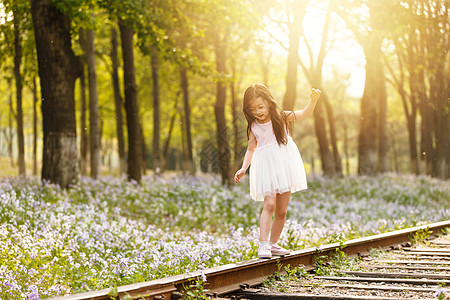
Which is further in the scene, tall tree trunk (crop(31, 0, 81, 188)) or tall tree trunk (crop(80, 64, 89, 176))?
tall tree trunk (crop(80, 64, 89, 176))

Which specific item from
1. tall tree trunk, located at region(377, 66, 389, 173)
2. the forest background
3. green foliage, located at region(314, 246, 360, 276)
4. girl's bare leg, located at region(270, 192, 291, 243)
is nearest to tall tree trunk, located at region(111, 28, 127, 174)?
the forest background

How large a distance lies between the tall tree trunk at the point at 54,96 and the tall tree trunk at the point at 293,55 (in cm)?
846

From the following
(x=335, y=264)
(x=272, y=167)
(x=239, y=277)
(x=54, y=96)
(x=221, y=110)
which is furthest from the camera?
(x=221, y=110)

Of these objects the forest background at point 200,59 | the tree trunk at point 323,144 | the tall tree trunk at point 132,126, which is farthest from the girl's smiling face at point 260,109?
the tree trunk at point 323,144

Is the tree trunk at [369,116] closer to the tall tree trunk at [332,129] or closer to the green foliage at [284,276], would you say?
the tall tree trunk at [332,129]

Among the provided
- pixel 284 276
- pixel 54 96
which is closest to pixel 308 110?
pixel 284 276

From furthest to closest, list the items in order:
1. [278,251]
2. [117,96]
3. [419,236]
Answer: [117,96]
[419,236]
[278,251]

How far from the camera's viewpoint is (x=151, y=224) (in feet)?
42.5

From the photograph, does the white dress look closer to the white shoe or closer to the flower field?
the white shoe

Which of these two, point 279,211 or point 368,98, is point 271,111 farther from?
point 368,98

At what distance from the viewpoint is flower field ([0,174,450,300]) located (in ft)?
21.5

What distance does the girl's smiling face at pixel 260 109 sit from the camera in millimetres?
6371

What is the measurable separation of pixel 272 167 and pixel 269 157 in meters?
0.12

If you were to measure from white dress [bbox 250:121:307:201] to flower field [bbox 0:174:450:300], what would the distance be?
1099mm
